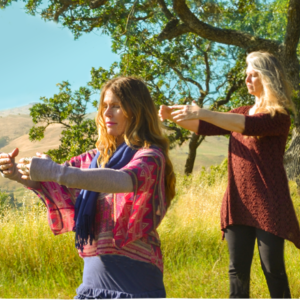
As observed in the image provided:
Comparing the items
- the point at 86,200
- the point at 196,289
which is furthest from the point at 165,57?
the point at 86,200

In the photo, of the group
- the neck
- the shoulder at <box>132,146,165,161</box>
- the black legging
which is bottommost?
the black legging

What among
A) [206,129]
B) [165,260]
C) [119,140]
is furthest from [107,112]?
[165,260]

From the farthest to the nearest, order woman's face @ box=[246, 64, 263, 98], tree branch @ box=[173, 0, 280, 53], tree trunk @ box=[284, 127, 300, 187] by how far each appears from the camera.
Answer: tree branch @ box=[173, 0, 280, 53]
tree trunk @ box=[284, 127, 300, 187]
woman's face @ box=[246, 64, 263, 98]

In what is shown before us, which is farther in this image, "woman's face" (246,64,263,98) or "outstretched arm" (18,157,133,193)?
"woman's face" (246,64,263,98)

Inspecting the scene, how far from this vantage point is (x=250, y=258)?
8.09 feet

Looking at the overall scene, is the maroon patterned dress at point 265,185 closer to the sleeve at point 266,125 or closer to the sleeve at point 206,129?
the sleeve at point 266,125

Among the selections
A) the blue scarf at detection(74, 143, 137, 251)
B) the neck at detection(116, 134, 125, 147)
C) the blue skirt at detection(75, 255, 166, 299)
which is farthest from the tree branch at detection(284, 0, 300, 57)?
the blue skirt at detection(75, 255, 166, 299)

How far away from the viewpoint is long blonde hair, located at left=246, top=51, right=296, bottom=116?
2398mm

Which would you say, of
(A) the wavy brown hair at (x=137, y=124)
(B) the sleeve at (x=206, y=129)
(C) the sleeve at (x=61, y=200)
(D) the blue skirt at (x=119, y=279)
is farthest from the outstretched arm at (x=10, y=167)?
(B) the sleeve at (x=206, y=129)

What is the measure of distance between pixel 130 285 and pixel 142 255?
0.13 metres

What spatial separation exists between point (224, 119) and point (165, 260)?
8.43ft

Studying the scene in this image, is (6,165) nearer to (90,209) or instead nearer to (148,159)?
(90,209)

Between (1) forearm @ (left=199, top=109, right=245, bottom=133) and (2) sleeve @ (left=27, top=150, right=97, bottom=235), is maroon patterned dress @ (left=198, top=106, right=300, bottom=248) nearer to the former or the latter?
(1) forearm @ (left=199, top=109, right=245, bottom=133)

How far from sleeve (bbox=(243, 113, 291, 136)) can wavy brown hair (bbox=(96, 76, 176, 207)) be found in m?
0.66
